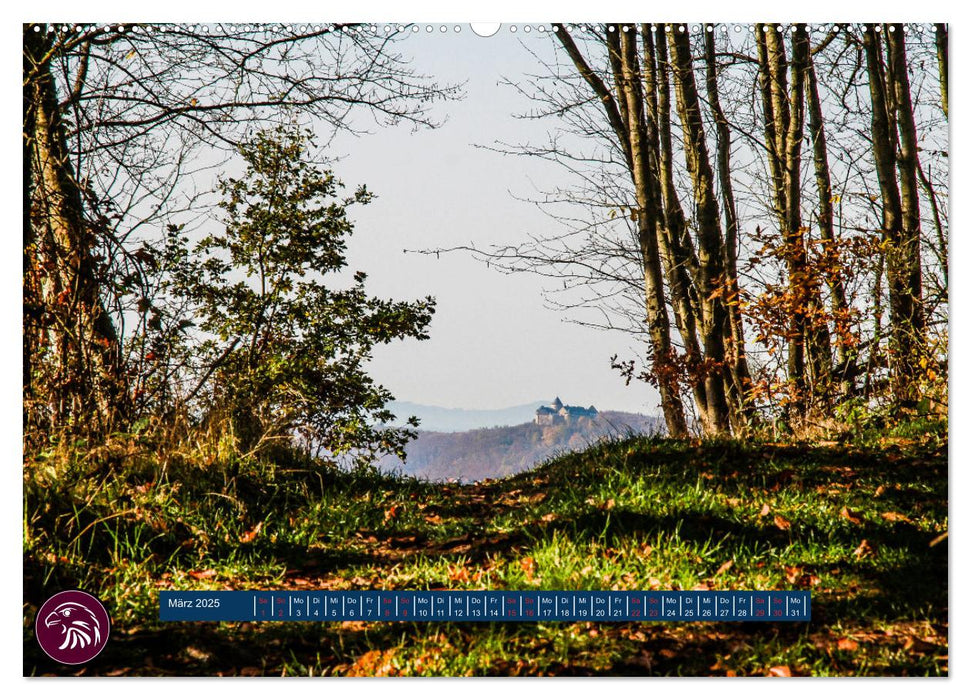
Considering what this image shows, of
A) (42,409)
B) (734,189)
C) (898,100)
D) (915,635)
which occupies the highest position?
(898,100)

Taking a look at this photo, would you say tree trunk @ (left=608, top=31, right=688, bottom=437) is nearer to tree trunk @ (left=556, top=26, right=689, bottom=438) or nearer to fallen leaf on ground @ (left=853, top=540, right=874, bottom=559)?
tree trunk @ (left=556, top=26, right=689, bottom=438)

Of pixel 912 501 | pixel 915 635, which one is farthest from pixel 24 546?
pixel 912 501

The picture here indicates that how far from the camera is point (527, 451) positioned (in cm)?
554

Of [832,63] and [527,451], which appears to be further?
[832,63]

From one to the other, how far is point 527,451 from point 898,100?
4.47 m

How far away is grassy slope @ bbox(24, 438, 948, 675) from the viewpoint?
3094 mm

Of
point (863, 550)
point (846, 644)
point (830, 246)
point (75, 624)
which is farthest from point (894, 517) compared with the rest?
point (75, 624)

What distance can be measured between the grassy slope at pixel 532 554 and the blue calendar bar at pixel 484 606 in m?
0.05

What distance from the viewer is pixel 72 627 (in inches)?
130

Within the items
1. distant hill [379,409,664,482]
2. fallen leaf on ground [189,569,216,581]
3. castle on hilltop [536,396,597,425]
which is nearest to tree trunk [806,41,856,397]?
distant hill [379,409,664,482]

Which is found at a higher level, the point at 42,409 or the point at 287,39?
the point at 287,39

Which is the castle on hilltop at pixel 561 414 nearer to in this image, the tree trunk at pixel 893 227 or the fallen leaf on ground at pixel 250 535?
the fallen leaf on ground at pixel 250 535

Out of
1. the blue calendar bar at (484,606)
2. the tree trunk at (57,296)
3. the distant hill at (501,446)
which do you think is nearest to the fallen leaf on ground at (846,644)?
the blue calendar bar at (484,606)

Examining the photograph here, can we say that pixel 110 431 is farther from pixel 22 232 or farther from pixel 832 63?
pixel 832 63
